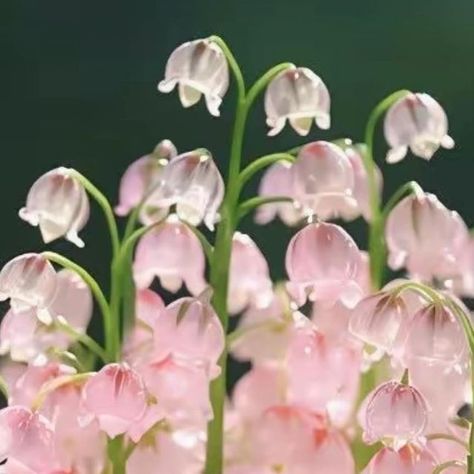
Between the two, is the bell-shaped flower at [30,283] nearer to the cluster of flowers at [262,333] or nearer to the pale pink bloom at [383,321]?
the cluster of flowers at [262,333]

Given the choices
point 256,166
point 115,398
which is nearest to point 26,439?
point 115,398

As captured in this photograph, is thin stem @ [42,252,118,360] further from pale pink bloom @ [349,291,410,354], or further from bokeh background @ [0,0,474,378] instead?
bokeh background @ [0,0,474,378]

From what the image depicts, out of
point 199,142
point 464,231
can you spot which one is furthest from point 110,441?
point 199,142

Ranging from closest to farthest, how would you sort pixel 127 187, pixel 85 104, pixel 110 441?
pixel 110 441 < pixel 127 187 < pixel 85 104

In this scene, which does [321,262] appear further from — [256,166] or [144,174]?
[144,174]

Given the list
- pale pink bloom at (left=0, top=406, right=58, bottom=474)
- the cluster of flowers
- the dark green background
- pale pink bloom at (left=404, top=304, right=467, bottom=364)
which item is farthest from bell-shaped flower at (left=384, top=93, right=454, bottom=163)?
the dark green background

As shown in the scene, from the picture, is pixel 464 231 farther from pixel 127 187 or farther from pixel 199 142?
pixel 199 142
